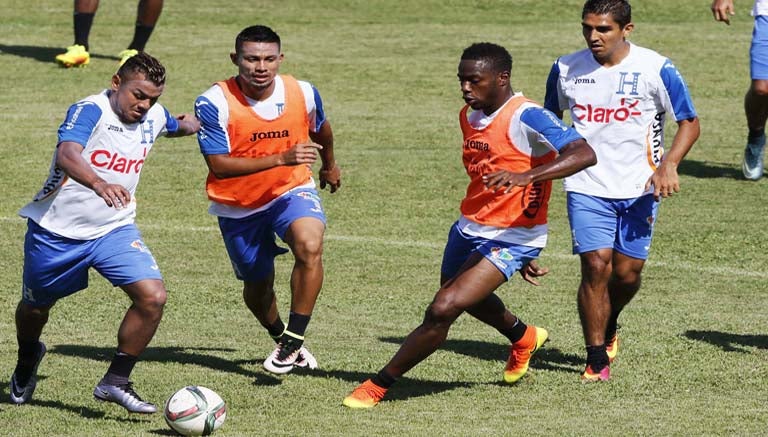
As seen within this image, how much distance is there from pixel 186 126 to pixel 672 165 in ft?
10.2

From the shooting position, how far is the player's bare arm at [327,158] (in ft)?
32.9

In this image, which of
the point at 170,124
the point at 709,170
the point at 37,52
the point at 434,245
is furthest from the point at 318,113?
the point at 37,52

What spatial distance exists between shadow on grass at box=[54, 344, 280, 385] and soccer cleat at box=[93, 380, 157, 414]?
50.6 inches

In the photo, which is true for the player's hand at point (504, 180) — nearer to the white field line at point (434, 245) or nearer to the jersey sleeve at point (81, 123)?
the jersey sleeve at point (81, 123)

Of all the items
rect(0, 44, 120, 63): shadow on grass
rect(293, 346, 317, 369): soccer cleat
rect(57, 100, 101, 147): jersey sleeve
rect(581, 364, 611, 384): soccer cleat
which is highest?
rect(57, 100, 101, 147): jersey sleeve

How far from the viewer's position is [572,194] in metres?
9.62

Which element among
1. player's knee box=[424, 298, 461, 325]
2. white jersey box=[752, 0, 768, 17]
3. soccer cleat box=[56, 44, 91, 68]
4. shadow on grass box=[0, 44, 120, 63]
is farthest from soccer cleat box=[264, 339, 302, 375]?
shadow on grass box=[0, 44, 120, 63]

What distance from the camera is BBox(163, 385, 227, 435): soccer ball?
26.2ft

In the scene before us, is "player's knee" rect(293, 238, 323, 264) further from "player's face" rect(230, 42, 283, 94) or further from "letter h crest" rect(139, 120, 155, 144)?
"letter h crest" rect(139, 120, 155, 144)

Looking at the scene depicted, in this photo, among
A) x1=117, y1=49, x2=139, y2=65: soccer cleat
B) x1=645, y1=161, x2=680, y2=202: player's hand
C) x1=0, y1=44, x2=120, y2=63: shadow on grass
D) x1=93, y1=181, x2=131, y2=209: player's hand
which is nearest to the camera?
x1=93, y1=181, x2=131, y2=209: player's hand

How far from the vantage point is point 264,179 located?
9.58m

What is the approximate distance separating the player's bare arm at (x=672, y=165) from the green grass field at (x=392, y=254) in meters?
1.24

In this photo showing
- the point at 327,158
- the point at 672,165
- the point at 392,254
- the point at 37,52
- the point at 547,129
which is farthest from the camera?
the point at 37,52

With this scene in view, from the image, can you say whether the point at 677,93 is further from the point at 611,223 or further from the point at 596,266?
the point at 596,266
